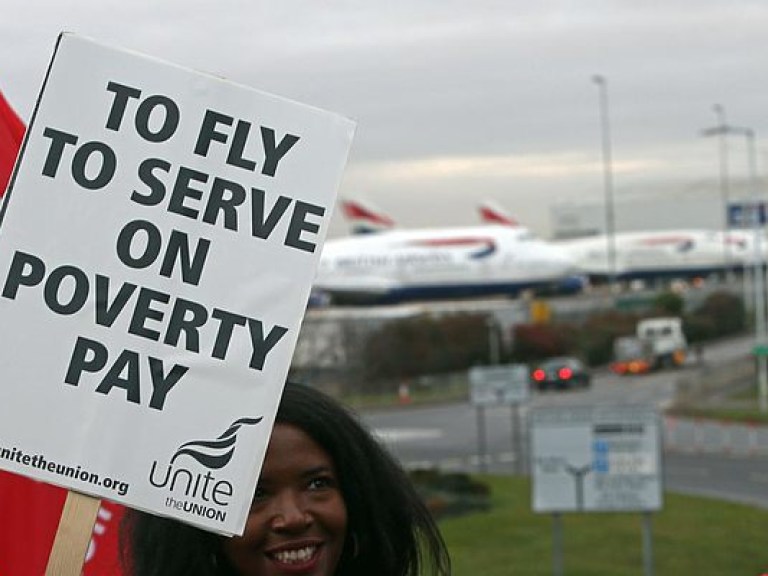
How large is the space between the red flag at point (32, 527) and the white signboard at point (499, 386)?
20525mm

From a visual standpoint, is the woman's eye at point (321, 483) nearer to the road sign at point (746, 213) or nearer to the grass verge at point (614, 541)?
the grass verge at point (614, 541)

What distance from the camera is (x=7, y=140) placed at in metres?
4.59

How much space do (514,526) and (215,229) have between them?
1716cm

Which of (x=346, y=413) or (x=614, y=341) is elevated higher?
(x=614, y=341)

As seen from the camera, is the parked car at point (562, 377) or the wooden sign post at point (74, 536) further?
the parked car at point (562, 377)

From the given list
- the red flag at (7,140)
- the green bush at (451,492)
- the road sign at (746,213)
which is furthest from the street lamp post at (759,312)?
the red flag at (7,140)

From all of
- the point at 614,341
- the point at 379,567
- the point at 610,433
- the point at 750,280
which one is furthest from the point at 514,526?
the point at 750,280

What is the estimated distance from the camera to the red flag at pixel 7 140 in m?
4.57

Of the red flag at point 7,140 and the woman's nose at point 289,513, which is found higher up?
the red flag at point 7,140

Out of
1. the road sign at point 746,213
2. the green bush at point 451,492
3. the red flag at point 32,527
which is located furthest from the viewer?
the road sign at point 746,213

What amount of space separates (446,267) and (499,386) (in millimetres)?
60784

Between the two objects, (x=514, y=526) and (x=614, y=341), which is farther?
(x=614, y=341)

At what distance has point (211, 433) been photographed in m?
3.11

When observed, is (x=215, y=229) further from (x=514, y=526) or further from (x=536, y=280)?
(x=536, y=280)
